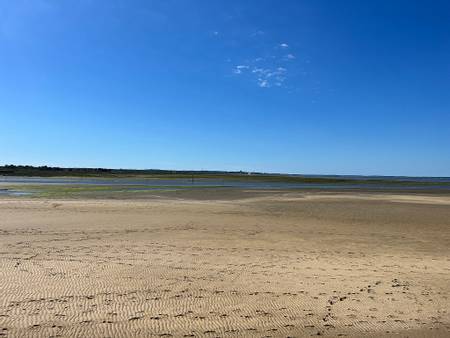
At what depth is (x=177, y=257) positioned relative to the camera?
1027 cm

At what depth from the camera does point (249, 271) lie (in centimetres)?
905

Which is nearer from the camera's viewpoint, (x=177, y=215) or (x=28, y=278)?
(x=28, y=278)

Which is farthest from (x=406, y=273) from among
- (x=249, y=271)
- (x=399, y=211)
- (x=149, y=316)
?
(x=399, y=211)

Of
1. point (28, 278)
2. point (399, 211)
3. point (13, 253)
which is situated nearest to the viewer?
point (28, 278)

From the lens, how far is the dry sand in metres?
5.94

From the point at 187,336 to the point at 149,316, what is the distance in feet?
2.97

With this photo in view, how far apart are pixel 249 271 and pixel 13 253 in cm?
611

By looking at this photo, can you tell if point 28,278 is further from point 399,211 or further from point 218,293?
point 399,211

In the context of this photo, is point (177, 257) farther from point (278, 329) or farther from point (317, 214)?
point (317, 214)

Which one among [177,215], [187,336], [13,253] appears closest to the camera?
[187,336]

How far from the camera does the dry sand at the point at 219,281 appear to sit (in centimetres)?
594

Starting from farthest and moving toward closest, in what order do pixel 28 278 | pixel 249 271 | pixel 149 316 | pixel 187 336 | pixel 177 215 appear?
pixel 177 215 → pixel 249 271 → pixel 28 278 → pixel 149 316 → pixel 187 336

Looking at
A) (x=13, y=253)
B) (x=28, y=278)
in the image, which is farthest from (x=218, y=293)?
(x=13, y=253)

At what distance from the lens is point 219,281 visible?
8148mm
